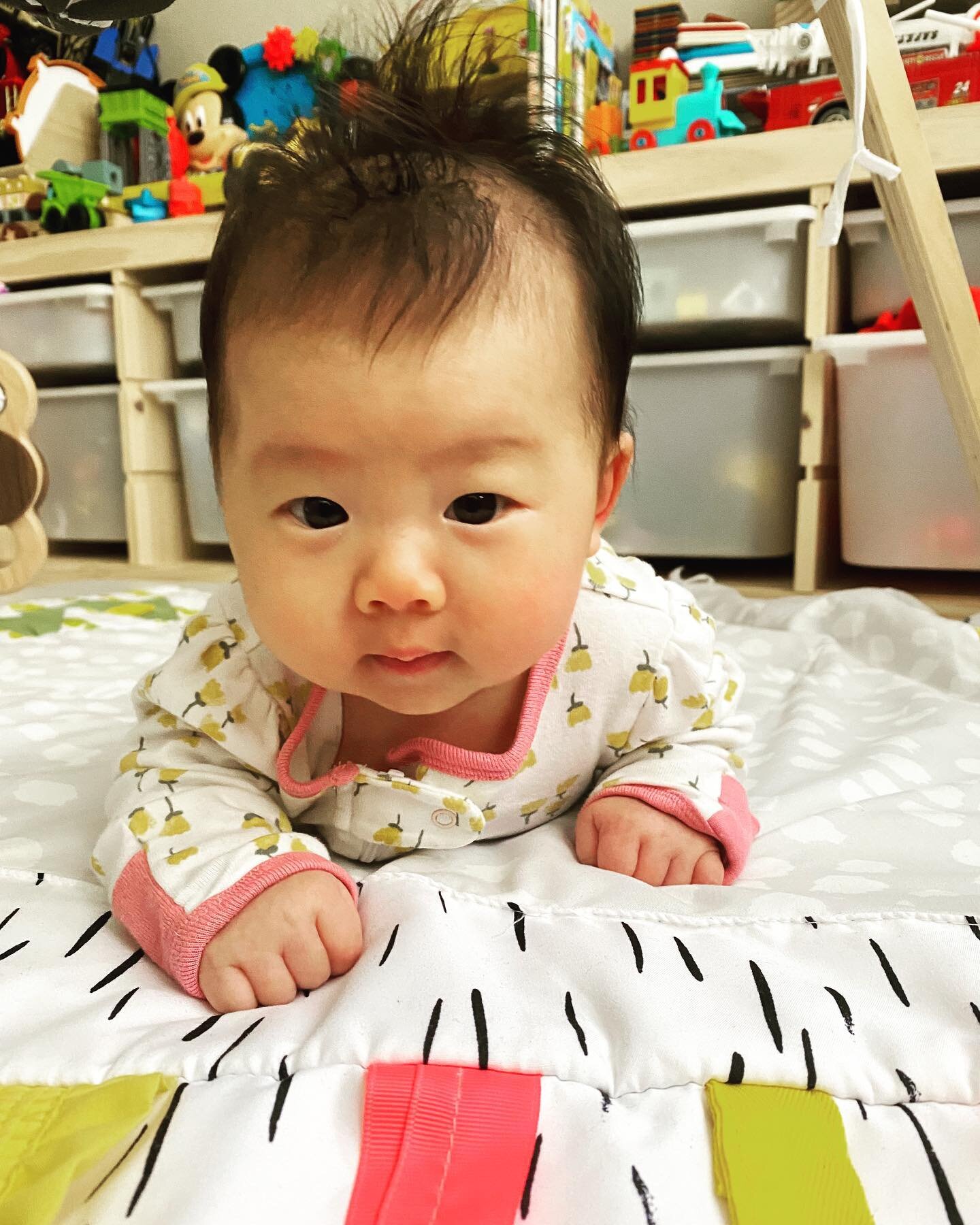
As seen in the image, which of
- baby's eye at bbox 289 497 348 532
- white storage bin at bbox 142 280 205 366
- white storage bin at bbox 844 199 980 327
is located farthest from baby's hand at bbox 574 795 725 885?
white storage bin at bbox 142 280 205 366

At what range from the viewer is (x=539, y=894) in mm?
469

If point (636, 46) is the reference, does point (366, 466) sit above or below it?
below

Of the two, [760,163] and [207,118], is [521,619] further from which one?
[207,118]

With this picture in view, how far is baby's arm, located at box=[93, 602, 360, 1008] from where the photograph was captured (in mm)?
404

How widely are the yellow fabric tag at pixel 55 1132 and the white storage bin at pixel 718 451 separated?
4.08ft

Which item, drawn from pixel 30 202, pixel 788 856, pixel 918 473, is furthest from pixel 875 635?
pixel 30 202

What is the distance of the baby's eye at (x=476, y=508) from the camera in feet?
1.32

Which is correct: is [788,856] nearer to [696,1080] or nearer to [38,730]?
[696,1080]

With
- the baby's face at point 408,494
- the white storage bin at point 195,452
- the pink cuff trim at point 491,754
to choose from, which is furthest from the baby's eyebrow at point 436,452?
the white storage bin at point 195,452

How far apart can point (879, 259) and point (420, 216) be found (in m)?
1.17

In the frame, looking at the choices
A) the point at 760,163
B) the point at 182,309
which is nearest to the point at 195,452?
the point at 182,309

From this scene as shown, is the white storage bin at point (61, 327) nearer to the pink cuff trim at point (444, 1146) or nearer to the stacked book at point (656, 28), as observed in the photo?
the stacked book at point (656, 28)

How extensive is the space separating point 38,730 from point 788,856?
581mm

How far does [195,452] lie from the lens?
1805 millimetres
